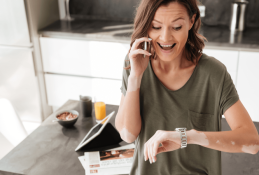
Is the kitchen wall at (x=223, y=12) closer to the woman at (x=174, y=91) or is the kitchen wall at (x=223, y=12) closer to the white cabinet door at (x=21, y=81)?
the white cabinet door at (x=21, y=81)

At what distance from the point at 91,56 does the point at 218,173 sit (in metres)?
2.03

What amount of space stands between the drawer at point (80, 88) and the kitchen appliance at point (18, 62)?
0.17 m

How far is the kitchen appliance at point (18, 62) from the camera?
289cm

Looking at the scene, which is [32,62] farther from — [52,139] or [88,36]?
[52,139]

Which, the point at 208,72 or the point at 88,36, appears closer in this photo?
the point at 208,72

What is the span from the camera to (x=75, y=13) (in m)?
3.49

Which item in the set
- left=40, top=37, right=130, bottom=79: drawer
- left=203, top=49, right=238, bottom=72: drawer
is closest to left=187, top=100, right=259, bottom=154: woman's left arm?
left=203, top=49, right=238, bottom=72: drawer

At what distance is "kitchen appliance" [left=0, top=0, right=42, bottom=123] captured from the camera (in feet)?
9.48

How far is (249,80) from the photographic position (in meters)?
2.63

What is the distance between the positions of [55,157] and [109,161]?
0.26m

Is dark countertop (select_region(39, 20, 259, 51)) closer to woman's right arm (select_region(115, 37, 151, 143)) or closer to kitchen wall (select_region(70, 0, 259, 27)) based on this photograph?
kitchen wall (select_region(70, 0, 259, 27))

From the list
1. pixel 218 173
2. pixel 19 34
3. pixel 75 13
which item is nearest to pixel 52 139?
pixel 218 173

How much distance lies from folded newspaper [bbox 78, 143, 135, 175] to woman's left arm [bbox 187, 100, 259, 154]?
0.48 meters

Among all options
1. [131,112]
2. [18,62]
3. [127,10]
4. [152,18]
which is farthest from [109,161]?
[127,10]
